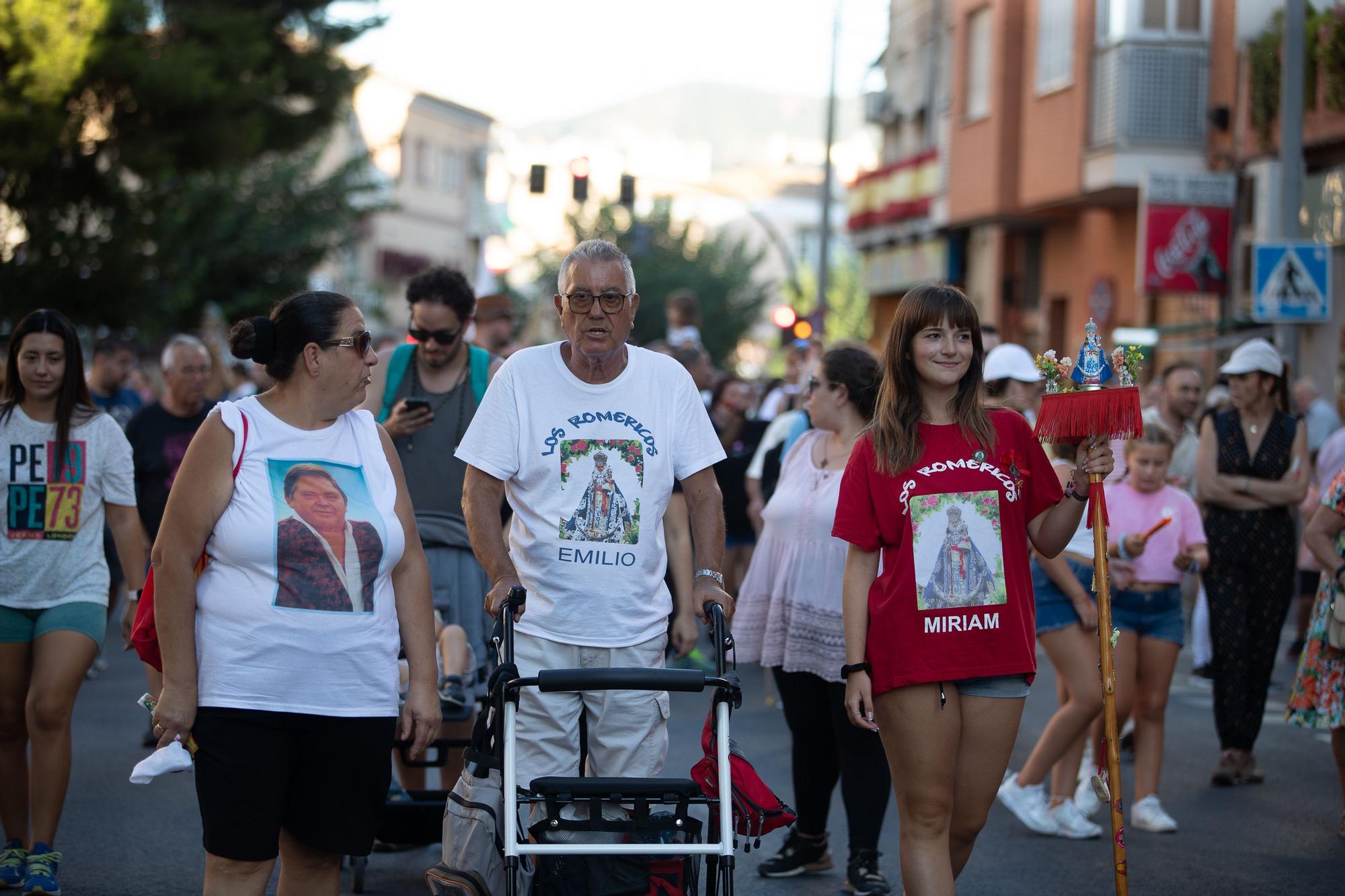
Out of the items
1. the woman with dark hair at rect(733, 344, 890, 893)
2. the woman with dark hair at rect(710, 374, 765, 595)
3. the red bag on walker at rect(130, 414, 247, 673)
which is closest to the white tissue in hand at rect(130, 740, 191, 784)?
the red bag on walker at rect(130, 414, 247, 673)

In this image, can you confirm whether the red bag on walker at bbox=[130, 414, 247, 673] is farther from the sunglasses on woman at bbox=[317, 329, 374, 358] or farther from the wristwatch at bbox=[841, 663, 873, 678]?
the wristwatch at bbox=[841, 663, 873, 678]

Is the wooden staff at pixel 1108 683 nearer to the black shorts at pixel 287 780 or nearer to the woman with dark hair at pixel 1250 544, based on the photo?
the black shorts at pixel 287 780

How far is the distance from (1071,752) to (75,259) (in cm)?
1991

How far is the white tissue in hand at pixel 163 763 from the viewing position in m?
4.70

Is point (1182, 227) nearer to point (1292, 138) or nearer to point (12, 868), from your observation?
point (1292, 138)

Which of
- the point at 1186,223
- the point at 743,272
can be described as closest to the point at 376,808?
the point at 1186,223

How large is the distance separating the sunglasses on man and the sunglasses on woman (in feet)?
7.57

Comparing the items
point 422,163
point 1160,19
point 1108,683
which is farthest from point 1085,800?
point 422,163

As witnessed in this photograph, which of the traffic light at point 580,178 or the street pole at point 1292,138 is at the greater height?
the traffic light at point 580,178

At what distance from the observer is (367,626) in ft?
15.4

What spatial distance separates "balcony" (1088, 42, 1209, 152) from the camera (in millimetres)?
22562

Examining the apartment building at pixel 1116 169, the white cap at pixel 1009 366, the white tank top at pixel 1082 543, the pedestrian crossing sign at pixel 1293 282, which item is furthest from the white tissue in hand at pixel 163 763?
the apartment building at pixel 1116 169

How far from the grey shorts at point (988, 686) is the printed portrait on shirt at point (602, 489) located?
1050 millimetres

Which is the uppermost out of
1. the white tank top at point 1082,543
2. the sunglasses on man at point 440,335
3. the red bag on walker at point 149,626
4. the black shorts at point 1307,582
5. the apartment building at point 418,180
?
the apartment building at point 418,180
